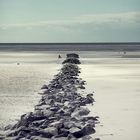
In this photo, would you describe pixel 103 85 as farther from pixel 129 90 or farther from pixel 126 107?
pixel 126 107

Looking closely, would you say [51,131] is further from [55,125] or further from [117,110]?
[117,110]

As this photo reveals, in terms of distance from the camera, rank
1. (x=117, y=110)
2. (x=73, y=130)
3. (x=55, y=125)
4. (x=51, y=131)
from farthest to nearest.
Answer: (x=117, y=110) < (x=55, y=125) < (x=73, y=130) < (x=51, y=131)

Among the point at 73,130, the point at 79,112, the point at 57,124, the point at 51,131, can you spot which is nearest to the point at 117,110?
the point at 79,112

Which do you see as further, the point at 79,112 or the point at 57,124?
the point at 79,112

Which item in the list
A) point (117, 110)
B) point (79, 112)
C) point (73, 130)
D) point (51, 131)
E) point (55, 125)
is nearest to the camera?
point (51, 131)

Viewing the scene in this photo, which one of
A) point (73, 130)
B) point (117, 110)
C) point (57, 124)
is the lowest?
point (117, 110)

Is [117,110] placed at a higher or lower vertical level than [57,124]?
lower

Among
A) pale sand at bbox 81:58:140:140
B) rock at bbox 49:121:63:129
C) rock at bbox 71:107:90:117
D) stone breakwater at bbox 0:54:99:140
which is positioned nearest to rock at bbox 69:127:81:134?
stone breakwater at bbox 0:54:99:140

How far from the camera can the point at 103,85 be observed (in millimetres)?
26125

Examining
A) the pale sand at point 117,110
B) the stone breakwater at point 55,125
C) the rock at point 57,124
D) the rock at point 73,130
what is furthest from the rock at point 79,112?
the rock at point 73,130

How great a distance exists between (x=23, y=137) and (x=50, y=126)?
970 mm

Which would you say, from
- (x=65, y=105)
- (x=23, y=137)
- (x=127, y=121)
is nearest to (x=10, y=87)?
(x=65, y=105)

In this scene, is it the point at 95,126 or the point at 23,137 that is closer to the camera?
the point at 23,137

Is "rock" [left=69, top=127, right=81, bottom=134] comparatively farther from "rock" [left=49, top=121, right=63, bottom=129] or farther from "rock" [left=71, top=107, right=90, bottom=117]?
"rock" [left=71, top=107, right=90, bottom=117]
